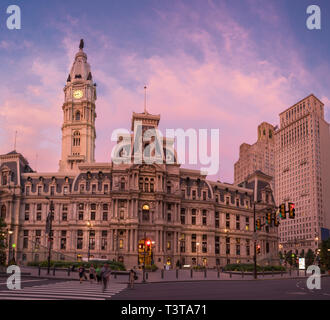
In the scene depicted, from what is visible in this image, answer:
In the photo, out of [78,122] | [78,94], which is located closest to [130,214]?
[78,122]

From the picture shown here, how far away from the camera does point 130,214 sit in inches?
3467

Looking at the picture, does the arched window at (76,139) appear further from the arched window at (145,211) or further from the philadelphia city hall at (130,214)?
the arched window at (145,211)

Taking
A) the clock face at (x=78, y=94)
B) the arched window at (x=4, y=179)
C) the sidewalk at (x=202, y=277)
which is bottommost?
the sidewalk at (x=202, y=277)

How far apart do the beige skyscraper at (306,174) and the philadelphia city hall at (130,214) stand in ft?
269

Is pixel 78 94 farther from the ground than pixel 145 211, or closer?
farther from the ground

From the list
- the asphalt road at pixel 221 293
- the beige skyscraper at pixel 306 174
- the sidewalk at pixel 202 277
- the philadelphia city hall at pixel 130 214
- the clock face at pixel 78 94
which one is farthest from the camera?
the beige skyscraper at pixel 306 174

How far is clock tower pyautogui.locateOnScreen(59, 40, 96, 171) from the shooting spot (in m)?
128

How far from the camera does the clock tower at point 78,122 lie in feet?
422

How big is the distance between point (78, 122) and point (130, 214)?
52.1 m

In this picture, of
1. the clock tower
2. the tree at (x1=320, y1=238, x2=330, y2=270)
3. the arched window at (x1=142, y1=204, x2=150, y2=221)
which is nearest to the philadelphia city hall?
the arched window at (x1=142, y1=204, x2=150, y2=221)

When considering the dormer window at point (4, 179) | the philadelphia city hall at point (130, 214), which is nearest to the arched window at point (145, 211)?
the philadelphia city hall at point (130, 214)

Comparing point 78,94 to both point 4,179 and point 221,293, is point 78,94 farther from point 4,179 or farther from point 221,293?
point 221,293
